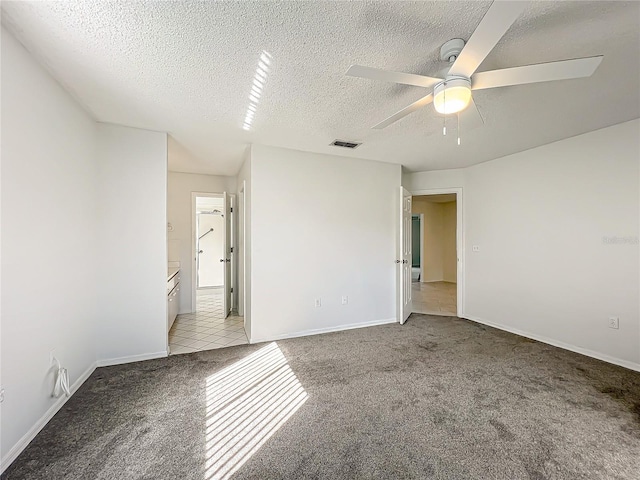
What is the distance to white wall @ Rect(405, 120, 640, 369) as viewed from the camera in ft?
9.23

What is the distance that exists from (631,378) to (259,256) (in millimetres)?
3870

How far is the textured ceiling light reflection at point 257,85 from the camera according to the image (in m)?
1.79

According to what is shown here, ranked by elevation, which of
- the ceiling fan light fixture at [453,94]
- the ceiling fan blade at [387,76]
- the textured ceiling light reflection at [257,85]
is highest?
the textured ceiling light reflection at [257,85]

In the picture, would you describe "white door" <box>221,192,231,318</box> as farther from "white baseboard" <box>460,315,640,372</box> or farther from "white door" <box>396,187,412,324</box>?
"white baseboard" <box>460,315,640,372</box>

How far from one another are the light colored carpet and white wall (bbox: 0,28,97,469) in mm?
318

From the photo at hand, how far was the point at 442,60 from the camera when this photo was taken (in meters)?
1.77

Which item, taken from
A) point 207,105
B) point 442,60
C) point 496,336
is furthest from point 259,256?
point 496,336

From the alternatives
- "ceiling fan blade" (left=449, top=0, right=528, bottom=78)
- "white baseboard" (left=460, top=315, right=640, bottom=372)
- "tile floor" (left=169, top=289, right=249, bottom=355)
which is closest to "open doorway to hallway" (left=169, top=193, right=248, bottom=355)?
"tile floor" (left=169, top=289, right=249, bottom=355)

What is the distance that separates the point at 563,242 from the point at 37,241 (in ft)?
16.3

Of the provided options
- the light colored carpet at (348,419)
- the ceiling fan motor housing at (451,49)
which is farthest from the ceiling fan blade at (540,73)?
the light colored carpet at (348,419)

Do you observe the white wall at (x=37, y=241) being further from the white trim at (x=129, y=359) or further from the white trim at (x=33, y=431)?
the white trim at (x=129, y=359)

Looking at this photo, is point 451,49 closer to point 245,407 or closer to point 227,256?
point 245,407

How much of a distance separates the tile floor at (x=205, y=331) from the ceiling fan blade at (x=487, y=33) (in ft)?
11.3

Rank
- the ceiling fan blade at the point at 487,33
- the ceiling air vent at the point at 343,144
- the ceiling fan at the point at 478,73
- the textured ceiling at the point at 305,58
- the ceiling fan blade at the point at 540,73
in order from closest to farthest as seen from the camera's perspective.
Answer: the ceiling fan blade at the point at 487,33 < the ceiling fan at the point at 478,73 < the ceiling fan blade at the point at 540,73 < the textured ceiling at the point at 305,58 < the ceiling air vent at the point at 343,144
